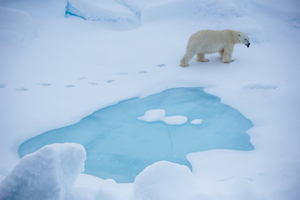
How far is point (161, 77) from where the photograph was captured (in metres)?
3.86

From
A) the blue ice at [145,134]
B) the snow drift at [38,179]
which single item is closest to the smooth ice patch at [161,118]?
the blue ice at [145,134]

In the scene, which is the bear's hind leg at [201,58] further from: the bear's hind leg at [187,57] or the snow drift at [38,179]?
the snow drift at [38,179]

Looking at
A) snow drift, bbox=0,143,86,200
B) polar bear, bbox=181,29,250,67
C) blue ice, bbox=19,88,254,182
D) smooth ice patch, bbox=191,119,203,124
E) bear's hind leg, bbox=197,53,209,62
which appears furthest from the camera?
bear's hind leg, bbox=197,53,209,62

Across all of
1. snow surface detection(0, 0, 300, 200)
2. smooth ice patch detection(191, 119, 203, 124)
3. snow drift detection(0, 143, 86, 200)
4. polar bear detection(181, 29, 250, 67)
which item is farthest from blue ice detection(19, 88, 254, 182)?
polar bear detection(181, 29, 250, 67)

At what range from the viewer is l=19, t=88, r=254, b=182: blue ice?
2234mm

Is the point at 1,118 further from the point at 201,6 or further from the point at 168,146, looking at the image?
the point at 201,6

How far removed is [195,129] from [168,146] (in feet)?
1.51

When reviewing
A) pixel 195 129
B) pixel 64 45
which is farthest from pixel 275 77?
pixel 64 45

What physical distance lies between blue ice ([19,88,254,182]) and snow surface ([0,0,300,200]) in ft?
0.38

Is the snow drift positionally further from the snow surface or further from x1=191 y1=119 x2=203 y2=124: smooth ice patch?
x1=191 y1=119 x2=203 y2=124: smooth ice patch

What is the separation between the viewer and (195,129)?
2693mm

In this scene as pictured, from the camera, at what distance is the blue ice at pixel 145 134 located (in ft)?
7.33

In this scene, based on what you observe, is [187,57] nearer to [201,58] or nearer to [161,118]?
[201,58]

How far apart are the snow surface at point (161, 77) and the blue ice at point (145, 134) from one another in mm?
116
